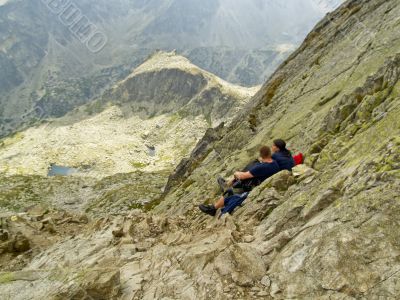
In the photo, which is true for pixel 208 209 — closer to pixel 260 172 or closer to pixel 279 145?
pixel 260 172

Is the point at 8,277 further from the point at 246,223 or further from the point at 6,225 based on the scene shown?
the point at 6,225

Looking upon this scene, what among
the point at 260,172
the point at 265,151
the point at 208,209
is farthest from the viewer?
the point at 208,209

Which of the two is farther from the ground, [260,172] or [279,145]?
[279,145]

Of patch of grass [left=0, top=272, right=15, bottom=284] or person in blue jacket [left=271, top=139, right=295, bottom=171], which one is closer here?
patch of grass [left=0, top=272, right=15, bottom=284]

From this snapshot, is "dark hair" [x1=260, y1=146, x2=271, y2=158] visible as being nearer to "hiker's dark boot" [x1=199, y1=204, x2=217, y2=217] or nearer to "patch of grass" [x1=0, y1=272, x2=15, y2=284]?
"hiker's dark boot" [x1=199, y1=204, x2=217, y2=217]

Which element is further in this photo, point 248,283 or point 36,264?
point 36,264

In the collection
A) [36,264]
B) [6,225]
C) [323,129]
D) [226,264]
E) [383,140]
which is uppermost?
[6,225]

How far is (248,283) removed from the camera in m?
11.6

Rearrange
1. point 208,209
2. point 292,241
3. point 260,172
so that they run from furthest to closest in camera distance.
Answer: point 208,209 < point 260,172 < point 292,241

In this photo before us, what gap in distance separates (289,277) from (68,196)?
120m

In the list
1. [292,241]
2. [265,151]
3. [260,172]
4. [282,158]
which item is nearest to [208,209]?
[260,172]

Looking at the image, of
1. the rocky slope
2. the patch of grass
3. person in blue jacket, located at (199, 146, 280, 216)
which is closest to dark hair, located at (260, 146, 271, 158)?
person in blue jacket, located at (199, 146, 280, 216)

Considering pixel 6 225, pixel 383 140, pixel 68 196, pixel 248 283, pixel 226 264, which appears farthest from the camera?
pixel 68 196

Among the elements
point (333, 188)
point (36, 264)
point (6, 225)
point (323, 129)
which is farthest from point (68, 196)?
point (333, 188)
